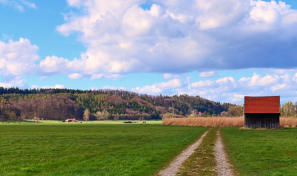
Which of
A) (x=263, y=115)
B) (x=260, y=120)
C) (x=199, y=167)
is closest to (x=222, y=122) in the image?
(x=260, y=120)

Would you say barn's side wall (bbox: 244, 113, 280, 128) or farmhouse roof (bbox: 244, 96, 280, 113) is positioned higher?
farmhouse roof (bbox: 244, 96, 280, 113)

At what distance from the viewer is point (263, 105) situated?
78188 mm

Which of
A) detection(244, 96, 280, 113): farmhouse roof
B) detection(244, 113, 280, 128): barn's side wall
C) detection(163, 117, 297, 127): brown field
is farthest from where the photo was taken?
detection(163, 117, 297, 127): brown field

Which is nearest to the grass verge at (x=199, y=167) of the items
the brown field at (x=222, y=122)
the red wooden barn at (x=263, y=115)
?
the red wooden barn at (x=263, y=115)

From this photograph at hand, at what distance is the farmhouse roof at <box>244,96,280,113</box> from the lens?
76750mm

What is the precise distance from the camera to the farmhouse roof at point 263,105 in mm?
76750

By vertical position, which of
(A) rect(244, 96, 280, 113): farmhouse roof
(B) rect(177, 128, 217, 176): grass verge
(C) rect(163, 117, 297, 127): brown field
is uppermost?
(A) rect(244, 96, 280, 113): farmhouse roof

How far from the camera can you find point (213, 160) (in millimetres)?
22391

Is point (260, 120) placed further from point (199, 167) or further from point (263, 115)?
point (199, 167)

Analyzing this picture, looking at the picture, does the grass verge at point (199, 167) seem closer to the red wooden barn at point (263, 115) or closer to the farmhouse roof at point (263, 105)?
the red wooden barn at point (263, 115)

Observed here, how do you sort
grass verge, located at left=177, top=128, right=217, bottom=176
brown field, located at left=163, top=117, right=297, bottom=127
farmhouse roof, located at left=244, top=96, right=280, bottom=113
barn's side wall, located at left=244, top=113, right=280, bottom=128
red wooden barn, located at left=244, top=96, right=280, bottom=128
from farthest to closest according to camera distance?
brown field, located at left=163, top=117, right=297, bottom=127, barn's side wall, located at left=244, top=113, right=280, bottom=128, farmhouse roof, located at left=244, top=96, right=280, bottom=113, red wooden barn, located at left=244, top=96, right=280, bottom=128, grass verge, located at left=177, top=128, right=217, bottom=176

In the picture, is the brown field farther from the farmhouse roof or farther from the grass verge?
the grass verge

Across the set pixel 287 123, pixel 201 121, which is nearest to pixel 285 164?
pixel 287 123

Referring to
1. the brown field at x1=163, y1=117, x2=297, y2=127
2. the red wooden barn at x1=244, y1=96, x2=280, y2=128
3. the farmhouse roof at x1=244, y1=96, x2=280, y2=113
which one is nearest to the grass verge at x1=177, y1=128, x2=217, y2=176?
the red wooden barn at x1=244, y1=96, x2=280, y2=128
